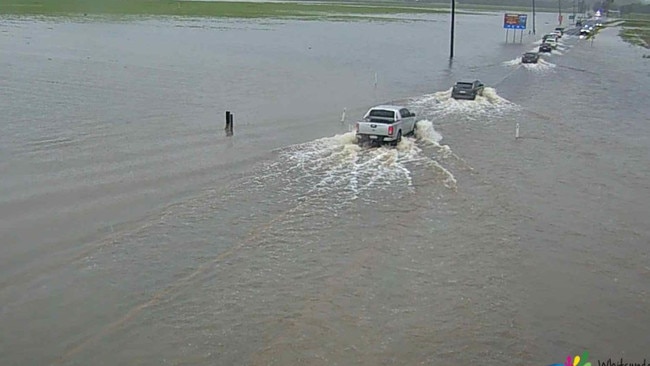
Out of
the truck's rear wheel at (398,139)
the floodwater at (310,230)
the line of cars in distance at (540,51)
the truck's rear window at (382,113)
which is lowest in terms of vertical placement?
the floodwater at (310,230)

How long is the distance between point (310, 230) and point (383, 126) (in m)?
10.7

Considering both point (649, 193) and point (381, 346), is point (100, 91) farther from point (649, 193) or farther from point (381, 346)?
point (381, 346)

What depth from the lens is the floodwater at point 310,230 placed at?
44.2 feet

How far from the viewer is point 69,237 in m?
18.2

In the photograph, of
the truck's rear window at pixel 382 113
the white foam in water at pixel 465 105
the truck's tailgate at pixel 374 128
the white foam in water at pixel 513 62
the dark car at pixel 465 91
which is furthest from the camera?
the white foam in water at pixel 513 62

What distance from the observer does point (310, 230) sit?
19.3 metres

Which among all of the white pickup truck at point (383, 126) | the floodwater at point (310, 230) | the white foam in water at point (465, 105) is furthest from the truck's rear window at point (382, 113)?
the white foam in water at point (465, 105)

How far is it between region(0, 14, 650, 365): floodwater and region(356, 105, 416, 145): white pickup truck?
0.69m

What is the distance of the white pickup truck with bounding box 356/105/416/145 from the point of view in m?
29.1

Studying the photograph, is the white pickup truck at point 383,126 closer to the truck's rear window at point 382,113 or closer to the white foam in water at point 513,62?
the truck's rear window at point 382,113

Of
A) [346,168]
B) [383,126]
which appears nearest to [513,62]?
[383,126]

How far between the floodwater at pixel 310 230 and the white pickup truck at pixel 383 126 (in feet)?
2.26

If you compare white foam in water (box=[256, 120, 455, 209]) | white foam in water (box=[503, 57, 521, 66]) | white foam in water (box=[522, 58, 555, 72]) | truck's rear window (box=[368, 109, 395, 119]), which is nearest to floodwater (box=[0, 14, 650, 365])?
white foam in water (box=[256, 120, 455, 209])

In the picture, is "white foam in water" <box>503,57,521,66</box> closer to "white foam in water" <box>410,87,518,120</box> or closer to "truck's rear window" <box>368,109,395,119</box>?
"white foam in water" <box>410,87,518,120</box>
